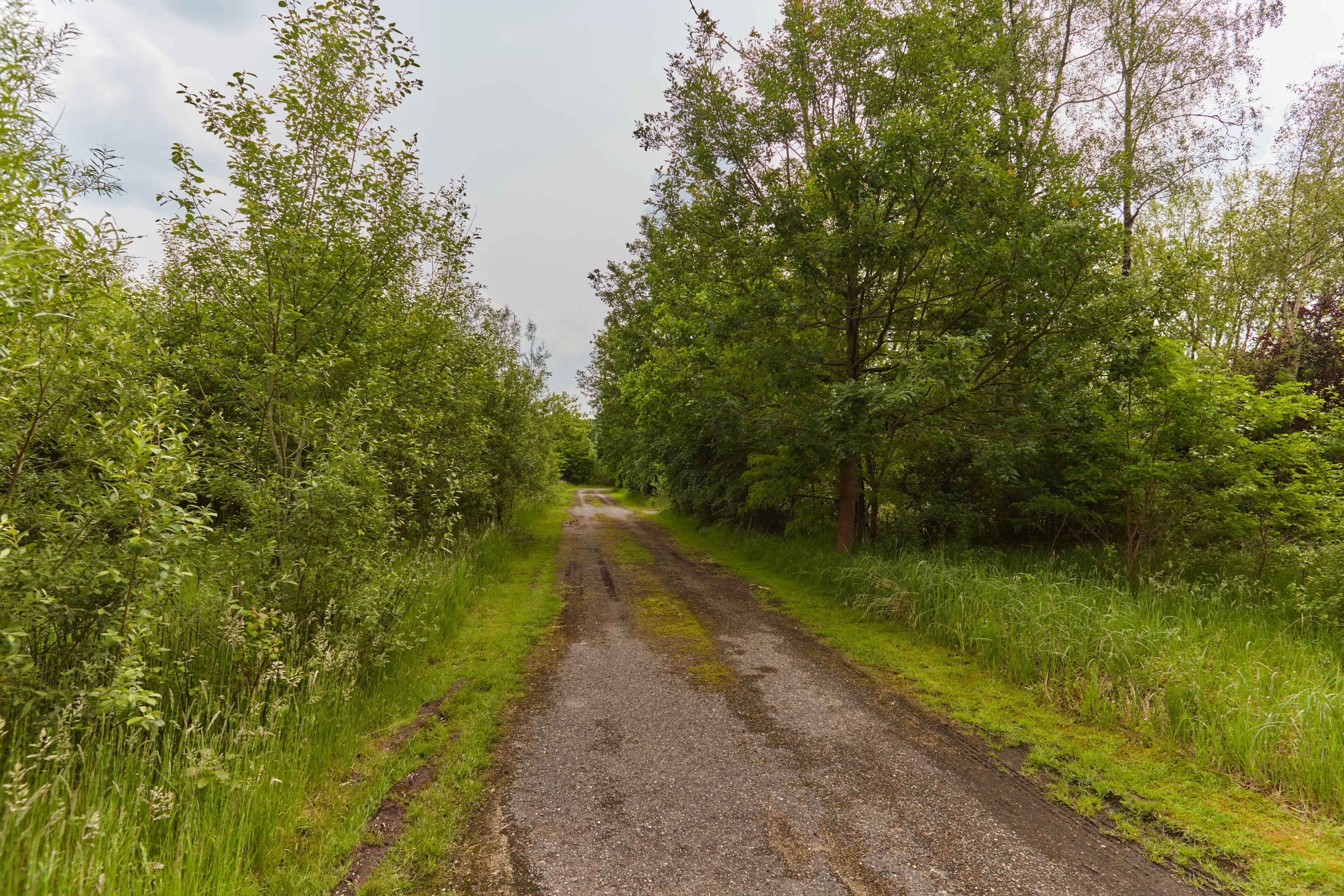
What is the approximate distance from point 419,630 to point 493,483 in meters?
8.17

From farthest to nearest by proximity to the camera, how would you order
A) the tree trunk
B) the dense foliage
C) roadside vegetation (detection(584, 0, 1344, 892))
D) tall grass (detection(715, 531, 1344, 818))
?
the tree trunk → the dense foliage → roadside vegetation (detection(584, 0, 1344, 892)) → tall grass (detection(715, 531, 1344, 818))

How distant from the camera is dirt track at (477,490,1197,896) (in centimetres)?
325

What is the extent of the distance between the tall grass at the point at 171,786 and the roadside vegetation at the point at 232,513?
22 millimetres

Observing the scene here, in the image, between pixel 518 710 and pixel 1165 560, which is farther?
pixel 1165 560

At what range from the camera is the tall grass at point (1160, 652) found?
→ 164 inches

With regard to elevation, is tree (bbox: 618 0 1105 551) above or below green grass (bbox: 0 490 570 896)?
above

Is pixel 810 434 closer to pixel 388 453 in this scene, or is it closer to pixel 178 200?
pixel 388 453

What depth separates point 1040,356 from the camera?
884 cm

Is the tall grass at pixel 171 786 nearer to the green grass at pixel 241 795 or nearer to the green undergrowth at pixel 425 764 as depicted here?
the green grass at pixel 241 795

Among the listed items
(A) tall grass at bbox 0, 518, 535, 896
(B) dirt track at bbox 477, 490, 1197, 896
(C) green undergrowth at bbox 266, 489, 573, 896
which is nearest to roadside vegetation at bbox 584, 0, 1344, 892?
(B) dirt track at bbox 477, 490, 1197, 896

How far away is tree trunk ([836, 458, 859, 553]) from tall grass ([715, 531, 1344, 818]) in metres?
2.13

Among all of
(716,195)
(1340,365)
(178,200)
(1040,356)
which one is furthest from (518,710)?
(1340,365)

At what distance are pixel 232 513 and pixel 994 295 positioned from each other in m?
13.2

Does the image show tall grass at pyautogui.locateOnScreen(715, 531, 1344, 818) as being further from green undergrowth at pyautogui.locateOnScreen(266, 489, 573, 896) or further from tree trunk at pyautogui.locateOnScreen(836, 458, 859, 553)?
green undergrowth at pyautogui.locateOnScreen(266, 489, 573, 896)
